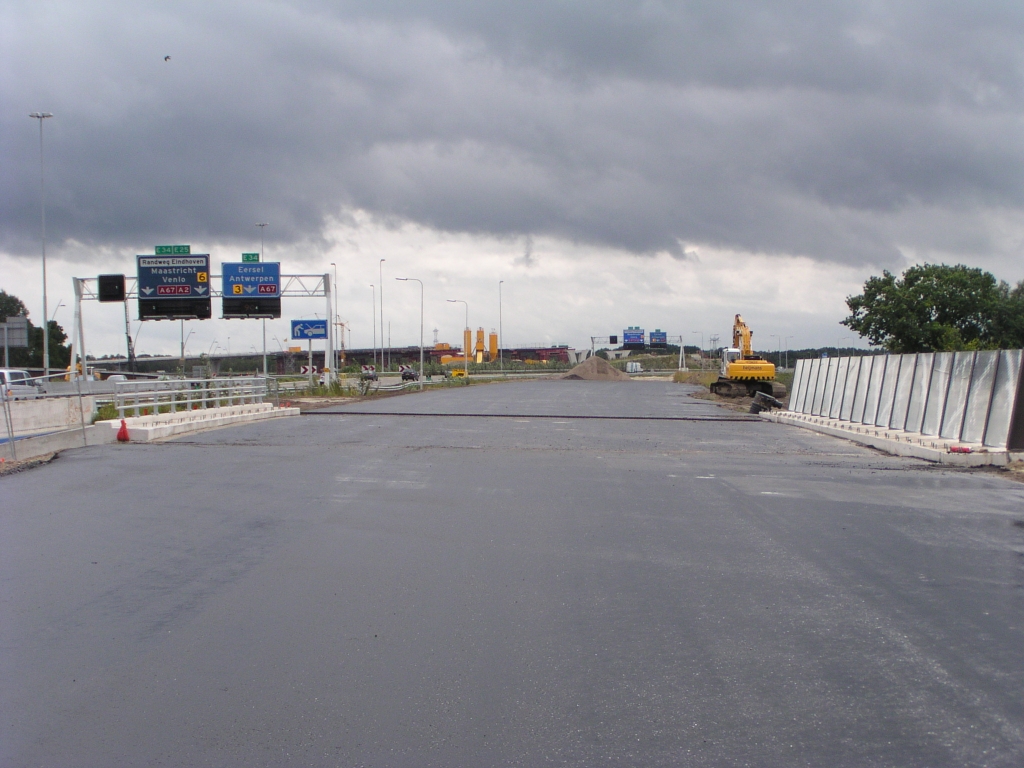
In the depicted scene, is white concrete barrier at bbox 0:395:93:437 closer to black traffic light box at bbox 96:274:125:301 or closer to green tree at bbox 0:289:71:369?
black traffic light box at bbox 96:274:125:301

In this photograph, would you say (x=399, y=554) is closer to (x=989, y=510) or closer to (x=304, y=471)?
(x=304, y=471)

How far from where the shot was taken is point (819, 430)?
26.3 metres

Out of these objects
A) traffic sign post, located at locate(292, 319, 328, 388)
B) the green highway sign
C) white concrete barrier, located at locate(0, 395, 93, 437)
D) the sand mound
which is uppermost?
the green highway sign

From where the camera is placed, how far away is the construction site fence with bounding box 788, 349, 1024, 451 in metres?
17.0

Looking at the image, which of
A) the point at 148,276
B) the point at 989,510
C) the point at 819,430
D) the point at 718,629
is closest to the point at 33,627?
the point at 718,629

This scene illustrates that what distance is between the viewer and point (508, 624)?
20.8ft

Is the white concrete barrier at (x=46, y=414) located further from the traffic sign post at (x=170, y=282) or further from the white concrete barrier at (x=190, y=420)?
the traffic sign post at (x=170, y=282)

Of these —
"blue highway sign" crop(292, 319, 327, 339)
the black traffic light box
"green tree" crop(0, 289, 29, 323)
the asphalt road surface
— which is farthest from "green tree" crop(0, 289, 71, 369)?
the asphalt road surface

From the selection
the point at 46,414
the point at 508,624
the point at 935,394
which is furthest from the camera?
the point at 46,414

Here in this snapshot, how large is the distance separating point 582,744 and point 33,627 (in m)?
4.26

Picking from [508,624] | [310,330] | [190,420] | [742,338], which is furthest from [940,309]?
[508,624]

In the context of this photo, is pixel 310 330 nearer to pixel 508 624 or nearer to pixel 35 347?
pixel 35 347

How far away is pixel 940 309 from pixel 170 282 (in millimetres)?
64219

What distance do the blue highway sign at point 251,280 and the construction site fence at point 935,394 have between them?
103 ft
